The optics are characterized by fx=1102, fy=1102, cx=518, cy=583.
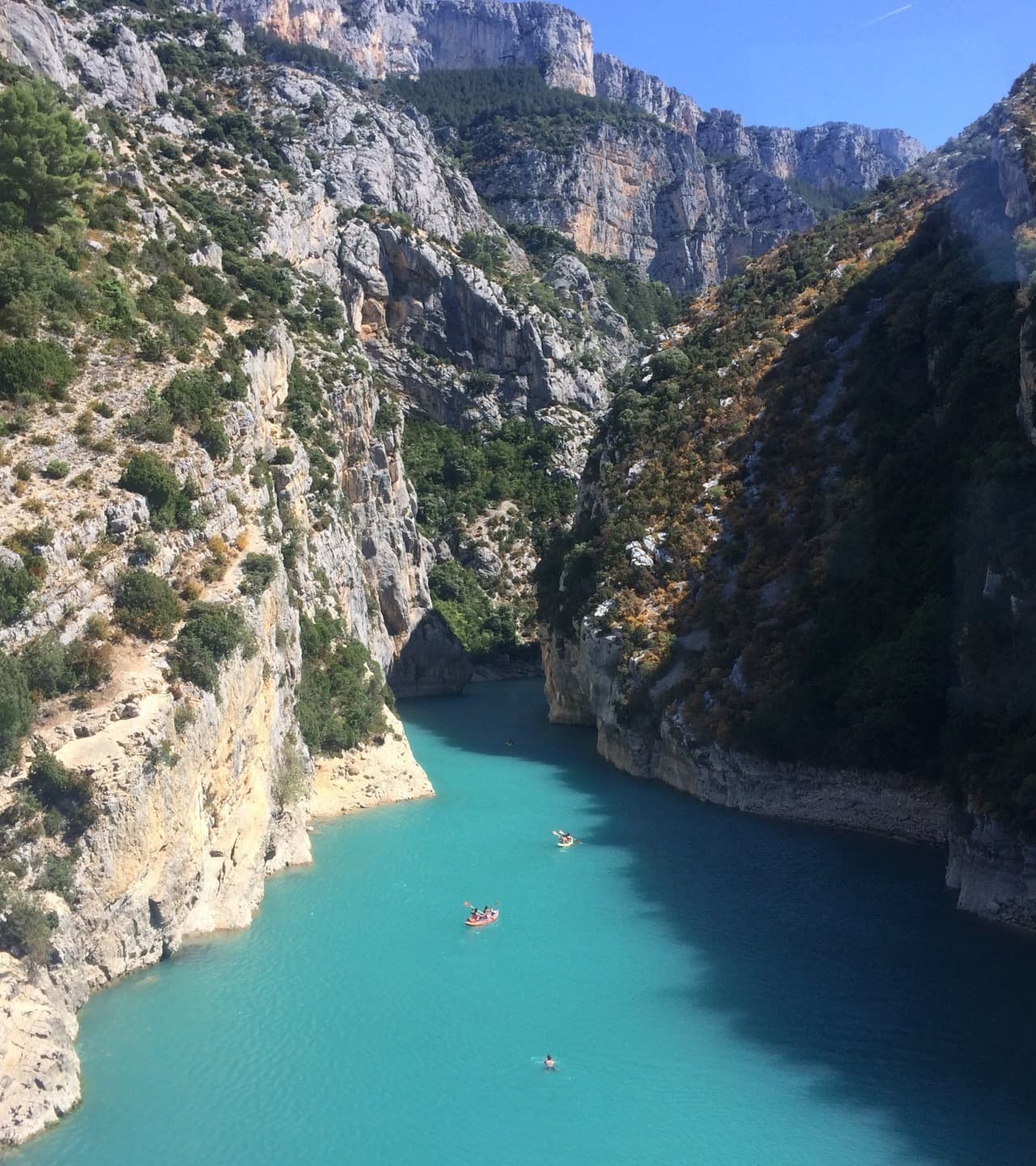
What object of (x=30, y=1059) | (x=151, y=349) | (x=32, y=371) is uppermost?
(x=151, y=349)

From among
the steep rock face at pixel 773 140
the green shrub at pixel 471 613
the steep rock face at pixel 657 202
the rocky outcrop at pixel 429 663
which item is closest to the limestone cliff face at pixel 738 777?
the rocky outcrop at pixel 429 663

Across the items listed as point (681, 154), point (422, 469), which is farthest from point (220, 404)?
point (681, 154)

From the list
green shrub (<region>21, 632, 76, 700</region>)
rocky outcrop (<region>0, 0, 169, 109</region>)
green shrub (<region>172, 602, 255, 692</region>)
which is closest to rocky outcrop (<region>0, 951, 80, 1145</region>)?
green shrub (<region>21, 632, 76, 700</region>)

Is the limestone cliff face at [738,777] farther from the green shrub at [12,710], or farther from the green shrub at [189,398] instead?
the green shrub at [12,710]

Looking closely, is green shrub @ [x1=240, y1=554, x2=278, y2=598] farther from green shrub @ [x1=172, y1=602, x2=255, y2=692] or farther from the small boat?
the small boat

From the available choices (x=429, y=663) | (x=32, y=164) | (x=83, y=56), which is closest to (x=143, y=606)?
(x=32, y=164)

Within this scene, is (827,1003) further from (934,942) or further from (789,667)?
(789,667)

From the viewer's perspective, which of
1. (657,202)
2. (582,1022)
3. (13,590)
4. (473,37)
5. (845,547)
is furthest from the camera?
(473,37)

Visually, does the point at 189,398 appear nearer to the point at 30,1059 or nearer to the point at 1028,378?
the point at 30,1059
